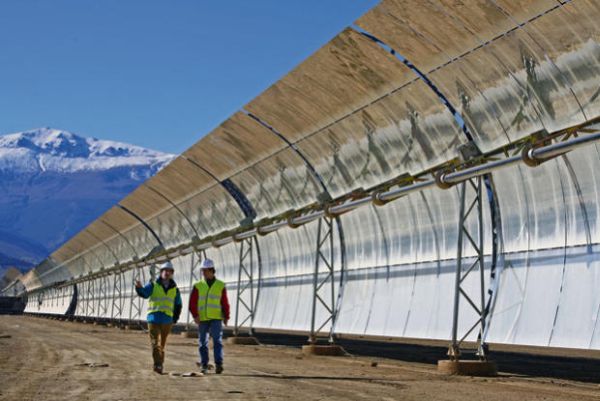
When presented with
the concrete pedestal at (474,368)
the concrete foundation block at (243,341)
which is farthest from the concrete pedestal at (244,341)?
the concrete pedestal at (474,368)

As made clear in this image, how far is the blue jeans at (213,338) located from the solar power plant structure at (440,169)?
4.25 meters

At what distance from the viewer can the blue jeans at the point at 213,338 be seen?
16.2 m

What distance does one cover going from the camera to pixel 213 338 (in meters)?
16.4

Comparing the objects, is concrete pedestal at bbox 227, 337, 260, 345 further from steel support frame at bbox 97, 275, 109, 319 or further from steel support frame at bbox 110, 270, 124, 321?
steel support frame at bbox 97, 275, 109, 319

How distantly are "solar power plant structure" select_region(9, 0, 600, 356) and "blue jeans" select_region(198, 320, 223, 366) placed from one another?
14.0 feet

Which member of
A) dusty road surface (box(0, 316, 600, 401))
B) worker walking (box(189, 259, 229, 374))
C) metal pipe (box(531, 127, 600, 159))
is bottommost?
dusty road surface (box(0, 316, 600, 401))

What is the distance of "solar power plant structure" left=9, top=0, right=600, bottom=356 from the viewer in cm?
1639

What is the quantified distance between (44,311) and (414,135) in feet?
302

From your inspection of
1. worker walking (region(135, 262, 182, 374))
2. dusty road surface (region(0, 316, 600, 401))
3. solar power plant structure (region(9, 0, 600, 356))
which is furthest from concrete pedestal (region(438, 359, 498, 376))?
worker walking (region(135, 262, 182, 374))

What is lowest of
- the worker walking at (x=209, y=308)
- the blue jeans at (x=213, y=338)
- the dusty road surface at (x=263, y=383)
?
the dusty road surface at (x=263, y=383)

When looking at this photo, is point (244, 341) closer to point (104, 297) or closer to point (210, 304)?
point (210, 304)

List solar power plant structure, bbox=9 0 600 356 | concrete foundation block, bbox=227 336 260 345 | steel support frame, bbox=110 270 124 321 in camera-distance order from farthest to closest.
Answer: steel support frame, bbox=110 270 124 321 → concrete foundation block, bbox=227 336 260 345 → solar power plant structure, bbox=9 0 600 356

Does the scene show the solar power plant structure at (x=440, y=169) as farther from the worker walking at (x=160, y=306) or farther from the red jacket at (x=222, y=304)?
the worker walking at (x=160, y=306)

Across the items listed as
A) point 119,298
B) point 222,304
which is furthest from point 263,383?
point 119,298
